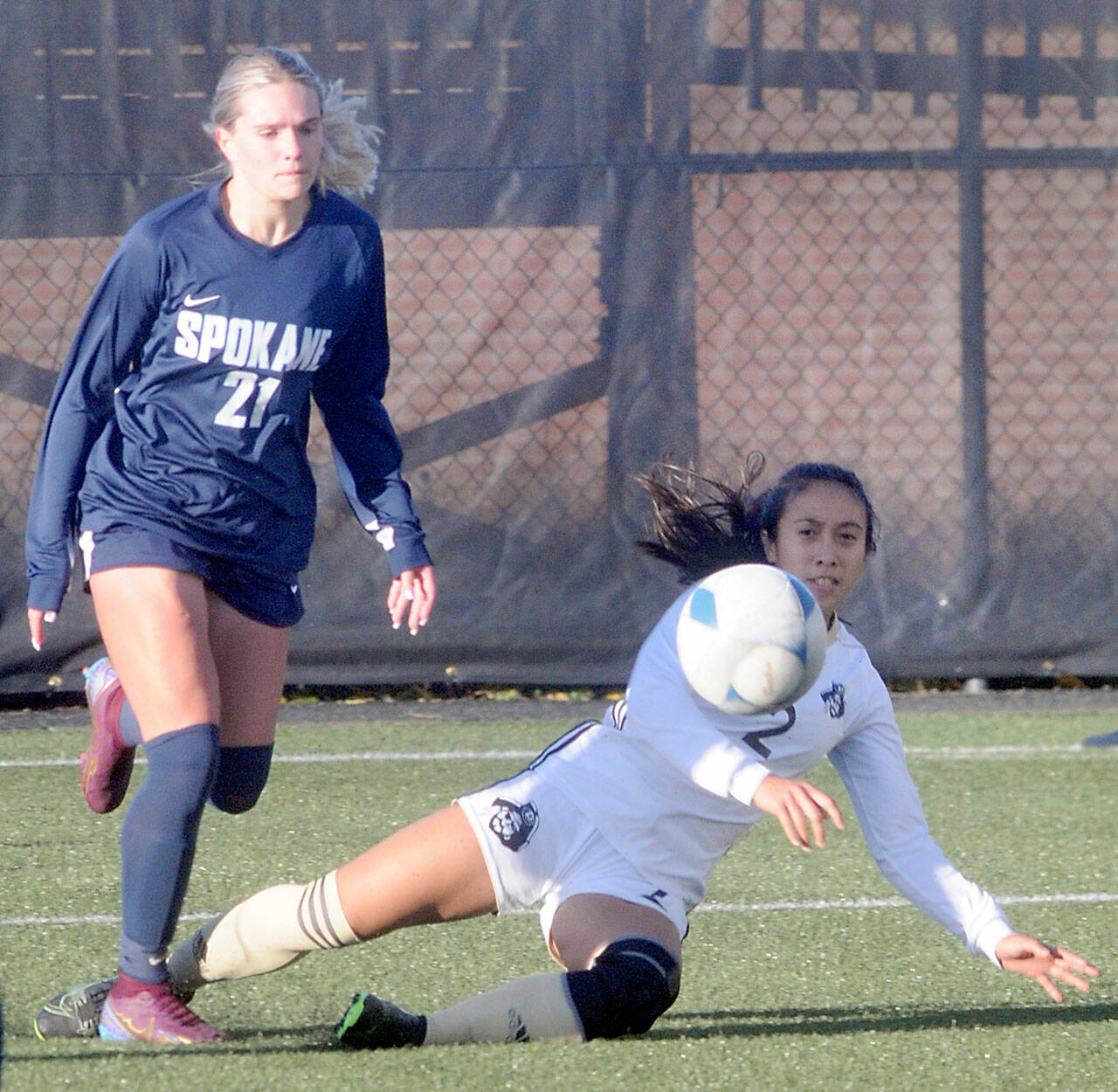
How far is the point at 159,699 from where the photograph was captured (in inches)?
123

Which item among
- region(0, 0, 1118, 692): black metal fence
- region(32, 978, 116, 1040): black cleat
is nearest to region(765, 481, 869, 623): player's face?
region(32, 978, 116, 1040): black cleat

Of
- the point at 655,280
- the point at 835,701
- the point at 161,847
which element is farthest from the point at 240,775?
the point at 655,280

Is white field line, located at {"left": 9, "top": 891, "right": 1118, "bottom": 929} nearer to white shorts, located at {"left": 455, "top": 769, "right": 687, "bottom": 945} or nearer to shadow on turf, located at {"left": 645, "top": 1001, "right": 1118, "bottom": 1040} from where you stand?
shadow on turf, located at {"left": 645, "top": 1001, "right": 1118, "bottom": 1040}

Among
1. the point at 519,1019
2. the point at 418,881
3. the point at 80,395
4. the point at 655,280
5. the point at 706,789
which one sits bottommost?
the point at 519,1019

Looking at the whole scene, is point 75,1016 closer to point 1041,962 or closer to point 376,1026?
point 376,1026

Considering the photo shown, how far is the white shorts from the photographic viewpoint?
3008mm

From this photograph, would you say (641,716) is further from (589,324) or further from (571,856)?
(589,324)

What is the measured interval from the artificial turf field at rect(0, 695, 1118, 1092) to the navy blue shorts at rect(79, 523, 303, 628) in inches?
30.7

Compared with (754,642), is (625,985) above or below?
below

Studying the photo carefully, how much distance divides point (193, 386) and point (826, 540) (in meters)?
1.24

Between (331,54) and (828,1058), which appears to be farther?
(331,54)

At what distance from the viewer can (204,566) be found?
3293mm

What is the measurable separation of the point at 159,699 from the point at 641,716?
0.88 metres

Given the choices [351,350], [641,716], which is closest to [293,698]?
[351,350]
